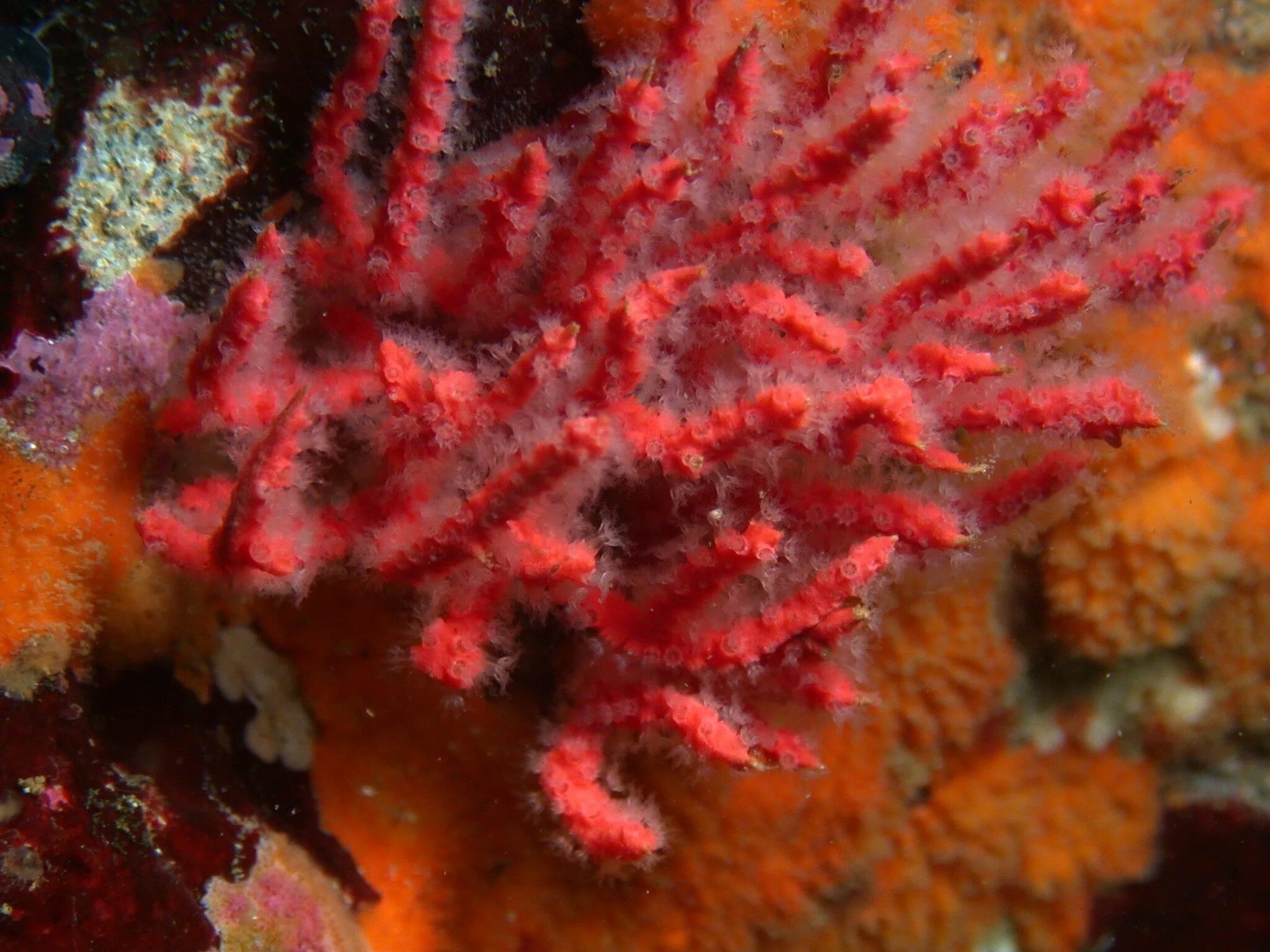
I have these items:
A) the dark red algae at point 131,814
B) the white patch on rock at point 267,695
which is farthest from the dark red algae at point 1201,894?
the white patch on rock at point 267,695

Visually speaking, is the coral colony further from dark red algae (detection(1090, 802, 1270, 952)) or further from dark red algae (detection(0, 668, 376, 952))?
dark red algae (detection(1090, 802, 1270, 952))

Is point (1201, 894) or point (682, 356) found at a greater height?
point (682, 356)

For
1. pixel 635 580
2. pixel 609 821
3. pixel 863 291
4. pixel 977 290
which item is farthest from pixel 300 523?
pixel 977 290

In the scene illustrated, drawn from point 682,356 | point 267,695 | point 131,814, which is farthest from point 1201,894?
point 131,814

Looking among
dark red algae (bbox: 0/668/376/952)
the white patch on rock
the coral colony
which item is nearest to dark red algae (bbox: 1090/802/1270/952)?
the coral colony

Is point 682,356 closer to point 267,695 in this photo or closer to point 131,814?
point 267,695

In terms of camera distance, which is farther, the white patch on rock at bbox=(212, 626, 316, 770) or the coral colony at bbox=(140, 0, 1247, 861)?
the white patch on rock at bbox=(212, 626, 316, 770)
